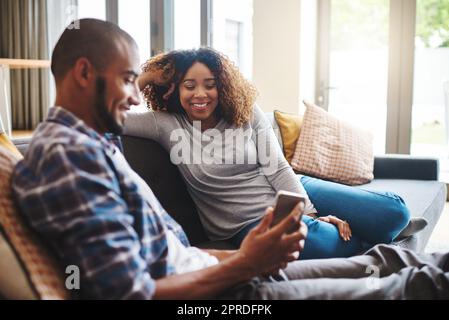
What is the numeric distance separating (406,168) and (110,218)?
8.31 ft

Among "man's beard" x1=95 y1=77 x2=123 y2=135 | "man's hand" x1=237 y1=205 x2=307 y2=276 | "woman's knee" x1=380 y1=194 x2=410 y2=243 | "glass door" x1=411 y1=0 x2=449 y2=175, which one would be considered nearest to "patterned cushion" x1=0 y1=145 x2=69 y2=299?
"man's beard" x1=95 y1=77 x2=123 y2=135

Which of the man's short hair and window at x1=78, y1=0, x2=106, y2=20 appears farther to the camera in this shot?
window at x1=78, y1=0, x2=106, y2=20

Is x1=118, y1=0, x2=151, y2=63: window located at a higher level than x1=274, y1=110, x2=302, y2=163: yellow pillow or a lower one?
higher

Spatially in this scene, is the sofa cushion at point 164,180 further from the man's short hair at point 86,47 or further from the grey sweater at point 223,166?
the man's short hair at point 86,47

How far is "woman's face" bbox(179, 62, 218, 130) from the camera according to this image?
72.3 inches

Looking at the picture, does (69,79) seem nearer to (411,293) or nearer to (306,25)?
(411,293)

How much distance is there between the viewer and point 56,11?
562 cm

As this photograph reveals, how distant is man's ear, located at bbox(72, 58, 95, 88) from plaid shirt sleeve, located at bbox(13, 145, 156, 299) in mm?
156

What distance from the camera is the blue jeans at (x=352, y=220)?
1.71 m

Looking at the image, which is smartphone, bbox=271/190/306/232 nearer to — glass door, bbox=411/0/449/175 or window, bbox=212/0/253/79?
glass door, bbox=411/0/449/175

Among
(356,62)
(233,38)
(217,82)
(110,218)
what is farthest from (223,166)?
(233,38)

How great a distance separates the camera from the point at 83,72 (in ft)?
3.13

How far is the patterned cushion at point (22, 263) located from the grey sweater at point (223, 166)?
3.00 feet

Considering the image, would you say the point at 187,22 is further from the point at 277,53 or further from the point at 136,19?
the point at 277,53
